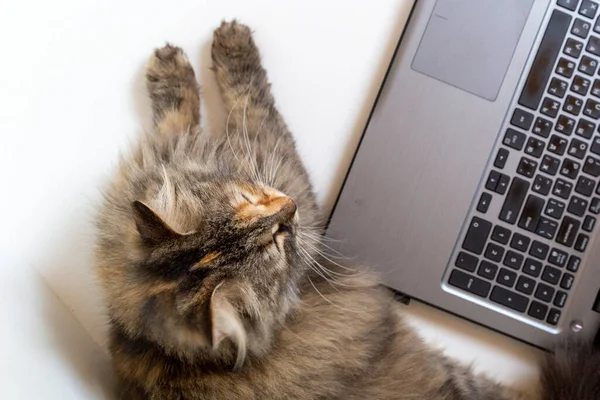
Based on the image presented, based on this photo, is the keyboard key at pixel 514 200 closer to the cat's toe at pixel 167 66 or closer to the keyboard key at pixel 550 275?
the keyboard key at pixel 550 275

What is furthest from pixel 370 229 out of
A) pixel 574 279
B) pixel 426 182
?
pixel 574 279

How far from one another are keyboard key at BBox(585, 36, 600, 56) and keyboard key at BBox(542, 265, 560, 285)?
37 cm

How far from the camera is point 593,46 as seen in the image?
91 centimetres

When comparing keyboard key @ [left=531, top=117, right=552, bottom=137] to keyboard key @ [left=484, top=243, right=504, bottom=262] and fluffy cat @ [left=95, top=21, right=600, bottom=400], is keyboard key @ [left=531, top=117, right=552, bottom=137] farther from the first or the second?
fluffy cat @ [left=95, top=21, right=600, bottom=400]

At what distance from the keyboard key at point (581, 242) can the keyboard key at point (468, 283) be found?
6.6 inches

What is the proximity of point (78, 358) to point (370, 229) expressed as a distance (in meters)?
0.52

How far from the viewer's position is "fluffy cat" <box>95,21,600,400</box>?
0.72 metres

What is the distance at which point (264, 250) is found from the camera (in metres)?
0.78

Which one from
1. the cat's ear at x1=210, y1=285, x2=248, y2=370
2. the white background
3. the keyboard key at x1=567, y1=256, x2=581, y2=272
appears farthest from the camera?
the keyboard key at x1=567, y1=256, x2=581, y2=272

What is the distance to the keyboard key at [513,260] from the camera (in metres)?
0.96

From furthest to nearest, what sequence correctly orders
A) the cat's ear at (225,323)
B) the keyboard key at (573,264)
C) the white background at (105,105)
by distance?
the keyboard key at (573,264) → the white background at (105,105) → the cat's ear at (225,323)

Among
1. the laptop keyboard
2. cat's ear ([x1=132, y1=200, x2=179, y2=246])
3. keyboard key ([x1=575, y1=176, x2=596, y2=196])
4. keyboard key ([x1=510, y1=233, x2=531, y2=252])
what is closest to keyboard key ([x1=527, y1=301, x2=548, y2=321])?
the laptop keyboard

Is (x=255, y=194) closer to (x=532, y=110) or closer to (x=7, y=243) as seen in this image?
(x=7, y=243)

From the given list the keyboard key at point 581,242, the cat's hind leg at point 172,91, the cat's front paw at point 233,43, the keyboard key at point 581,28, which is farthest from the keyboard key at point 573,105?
the cat's hind leg at point 172,91
